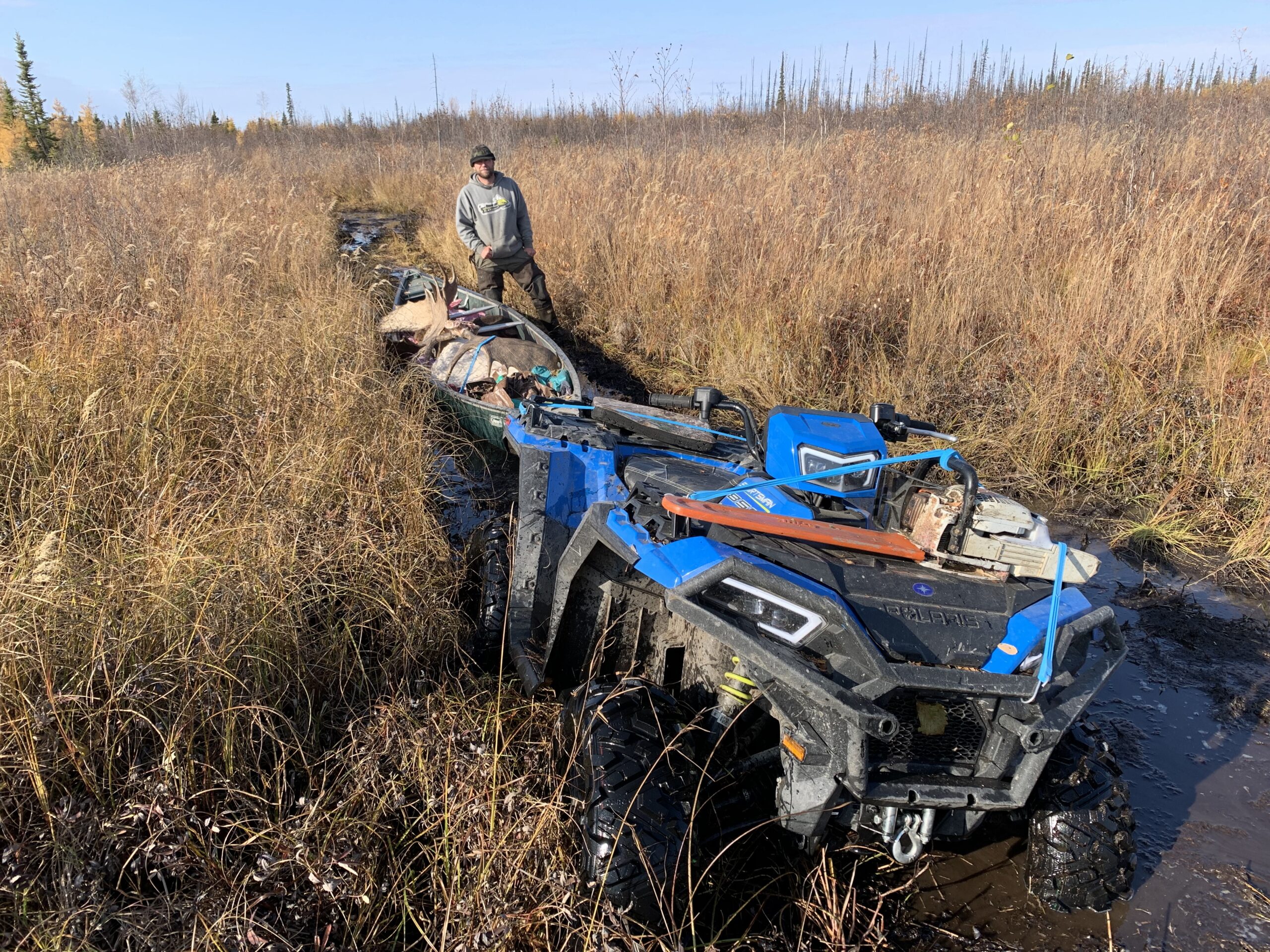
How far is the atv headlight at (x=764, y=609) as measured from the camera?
240cm

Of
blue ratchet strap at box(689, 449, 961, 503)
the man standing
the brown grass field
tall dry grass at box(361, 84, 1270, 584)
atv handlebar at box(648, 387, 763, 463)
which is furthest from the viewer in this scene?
the man standing

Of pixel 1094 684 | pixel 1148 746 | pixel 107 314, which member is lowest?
pixel 1148 746

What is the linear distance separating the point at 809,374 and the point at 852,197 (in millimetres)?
2474

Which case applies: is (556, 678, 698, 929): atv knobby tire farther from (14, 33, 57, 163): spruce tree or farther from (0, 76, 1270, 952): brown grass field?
(14, 33, 57, 163): spruce tree

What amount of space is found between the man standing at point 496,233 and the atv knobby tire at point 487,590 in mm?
4929

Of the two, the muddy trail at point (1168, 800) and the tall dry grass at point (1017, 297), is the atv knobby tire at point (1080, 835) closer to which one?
the muddy trail at point (1168, 800)

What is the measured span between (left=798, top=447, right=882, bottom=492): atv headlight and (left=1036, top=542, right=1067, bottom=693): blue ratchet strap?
0.78 meters

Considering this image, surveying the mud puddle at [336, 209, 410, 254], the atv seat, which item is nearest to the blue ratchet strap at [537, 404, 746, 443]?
the atv seat

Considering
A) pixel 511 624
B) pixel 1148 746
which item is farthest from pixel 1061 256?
pixel 511 624

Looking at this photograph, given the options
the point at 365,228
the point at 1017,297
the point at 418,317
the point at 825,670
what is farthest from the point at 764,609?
the point at 365,228

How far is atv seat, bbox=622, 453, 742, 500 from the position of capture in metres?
3.45

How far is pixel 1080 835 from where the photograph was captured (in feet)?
8.68

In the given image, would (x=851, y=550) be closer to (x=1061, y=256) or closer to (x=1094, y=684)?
(x=1094, y=684)

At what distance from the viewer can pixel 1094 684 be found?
2.45 meters
